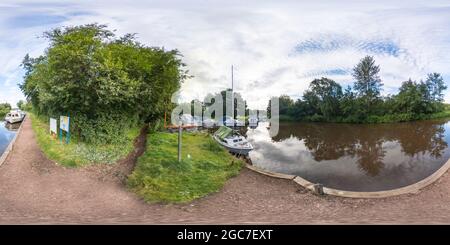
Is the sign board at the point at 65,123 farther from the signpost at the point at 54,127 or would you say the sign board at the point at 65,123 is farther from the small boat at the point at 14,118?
the small boat at the point at 14,118

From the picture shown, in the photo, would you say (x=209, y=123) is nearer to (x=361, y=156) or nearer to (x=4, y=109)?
(x=361, y=156)

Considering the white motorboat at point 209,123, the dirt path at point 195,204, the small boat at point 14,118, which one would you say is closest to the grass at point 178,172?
the dirt path at point 195,204

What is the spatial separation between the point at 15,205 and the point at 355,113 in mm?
23225

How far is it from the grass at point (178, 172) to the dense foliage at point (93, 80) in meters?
1.48

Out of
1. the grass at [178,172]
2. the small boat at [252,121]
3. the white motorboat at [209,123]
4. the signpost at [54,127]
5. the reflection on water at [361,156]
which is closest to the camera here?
the grass at [178,172]

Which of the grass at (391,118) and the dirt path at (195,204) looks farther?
the grass at (391,118)

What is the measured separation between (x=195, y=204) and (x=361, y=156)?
9.56 m

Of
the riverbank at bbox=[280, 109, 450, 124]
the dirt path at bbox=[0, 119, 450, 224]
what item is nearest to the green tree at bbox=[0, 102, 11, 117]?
the dirt path at bbox=[0, 119, 450, 224]

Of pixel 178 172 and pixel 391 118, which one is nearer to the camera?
pixel 178 172

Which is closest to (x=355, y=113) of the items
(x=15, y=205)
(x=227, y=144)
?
(x=227, y=144)

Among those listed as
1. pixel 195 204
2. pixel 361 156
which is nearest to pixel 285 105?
pixel 361 156

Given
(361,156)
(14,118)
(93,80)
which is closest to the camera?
(93,80)

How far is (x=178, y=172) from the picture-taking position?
667cm

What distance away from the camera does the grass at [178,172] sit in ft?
18.0
